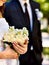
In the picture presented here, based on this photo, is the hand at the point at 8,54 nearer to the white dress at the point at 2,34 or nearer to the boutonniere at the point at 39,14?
the white dress at the point at 2,34

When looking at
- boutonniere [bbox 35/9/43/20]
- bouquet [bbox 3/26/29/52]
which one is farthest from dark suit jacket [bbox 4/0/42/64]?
bouquet [bbox 3/26/29/52]

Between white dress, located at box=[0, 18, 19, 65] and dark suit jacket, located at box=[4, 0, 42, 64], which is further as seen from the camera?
dark suit jacket, located at box=[4, 0, 42, 64]

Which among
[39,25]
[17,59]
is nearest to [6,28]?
[17,59]

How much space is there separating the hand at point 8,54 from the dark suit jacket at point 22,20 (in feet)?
0.69

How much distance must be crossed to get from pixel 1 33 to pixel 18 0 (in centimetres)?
42

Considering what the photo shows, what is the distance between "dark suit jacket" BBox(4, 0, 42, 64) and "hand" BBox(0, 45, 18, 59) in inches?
8.3

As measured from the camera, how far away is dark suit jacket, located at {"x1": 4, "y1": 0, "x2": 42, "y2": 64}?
2961 mm

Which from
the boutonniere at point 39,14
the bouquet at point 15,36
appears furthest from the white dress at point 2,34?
the boutonniere at point 39,14

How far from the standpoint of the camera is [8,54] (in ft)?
9.13

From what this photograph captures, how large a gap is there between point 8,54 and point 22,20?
1.13 feet

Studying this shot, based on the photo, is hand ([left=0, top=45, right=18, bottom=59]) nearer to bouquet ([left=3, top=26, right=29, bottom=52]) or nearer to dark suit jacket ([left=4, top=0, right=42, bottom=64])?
bouquet ([left=3, top=26, right=29, bottom=52])

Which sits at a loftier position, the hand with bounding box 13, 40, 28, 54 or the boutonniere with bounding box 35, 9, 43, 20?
the boutonniere with bounding box 35, 9, 43, 20

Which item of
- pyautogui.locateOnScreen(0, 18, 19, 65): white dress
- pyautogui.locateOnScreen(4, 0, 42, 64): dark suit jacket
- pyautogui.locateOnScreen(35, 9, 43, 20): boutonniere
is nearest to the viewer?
pyautogui.locateOnScreen(0, 18, 19, 65): white dress

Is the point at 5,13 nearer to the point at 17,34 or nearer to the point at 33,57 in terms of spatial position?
the point at 17,34
